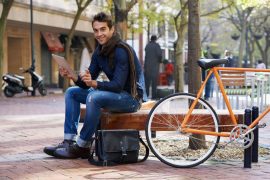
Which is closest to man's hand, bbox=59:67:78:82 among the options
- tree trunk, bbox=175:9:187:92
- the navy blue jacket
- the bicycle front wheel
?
the navy blue jacket

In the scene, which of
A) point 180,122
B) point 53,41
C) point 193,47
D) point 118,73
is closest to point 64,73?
point 118,73

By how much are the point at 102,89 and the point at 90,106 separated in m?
0.22

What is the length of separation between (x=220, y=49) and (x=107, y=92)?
62.4m

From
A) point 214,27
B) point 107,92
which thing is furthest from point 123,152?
point 214,27

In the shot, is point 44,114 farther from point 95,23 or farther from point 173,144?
point 95,23

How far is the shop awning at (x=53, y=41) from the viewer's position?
30.5 meters

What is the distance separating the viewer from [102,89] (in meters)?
5.25

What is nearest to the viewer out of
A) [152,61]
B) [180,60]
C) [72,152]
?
[72,152]

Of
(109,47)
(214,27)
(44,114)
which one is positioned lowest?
(44,114)

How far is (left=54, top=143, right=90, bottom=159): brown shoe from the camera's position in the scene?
17.9 feet

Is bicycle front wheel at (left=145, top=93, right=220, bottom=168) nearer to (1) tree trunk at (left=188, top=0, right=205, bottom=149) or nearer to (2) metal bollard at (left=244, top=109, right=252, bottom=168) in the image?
(2) metal bollard at (left=244, top=109, right=252, bottom=168)

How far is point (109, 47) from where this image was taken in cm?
533

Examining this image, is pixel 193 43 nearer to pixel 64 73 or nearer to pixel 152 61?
pixel 64 73

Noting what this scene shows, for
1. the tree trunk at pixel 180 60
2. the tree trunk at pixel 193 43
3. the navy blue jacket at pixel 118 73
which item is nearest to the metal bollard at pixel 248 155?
the navy blue jacket at pixel 118 73
